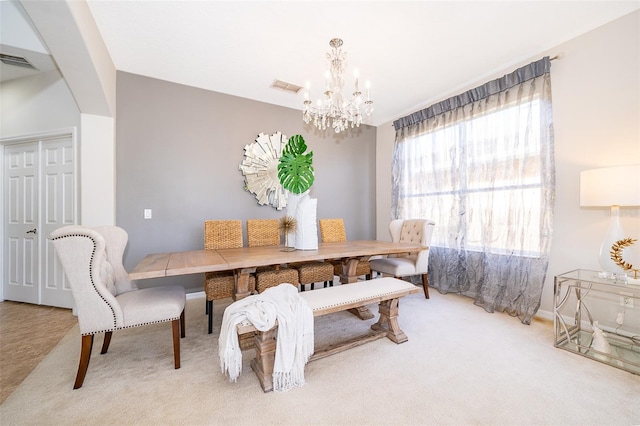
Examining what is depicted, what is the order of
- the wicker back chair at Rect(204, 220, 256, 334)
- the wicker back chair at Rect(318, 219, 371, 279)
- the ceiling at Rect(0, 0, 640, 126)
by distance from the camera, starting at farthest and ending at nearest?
1. the wicker back chair at Rect(318, 219, 371, 279)
2. the wicker back chair at Rect(204, 220, 256, 334)
3. the ceiling at Rect(0, 0, 640, 126)

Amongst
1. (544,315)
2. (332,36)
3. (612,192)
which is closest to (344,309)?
(612,192)

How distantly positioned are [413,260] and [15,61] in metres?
4.92

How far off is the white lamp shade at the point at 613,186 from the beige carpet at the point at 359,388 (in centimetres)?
114

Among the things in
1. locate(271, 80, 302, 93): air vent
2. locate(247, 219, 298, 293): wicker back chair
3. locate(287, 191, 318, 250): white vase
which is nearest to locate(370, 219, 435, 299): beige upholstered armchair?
locate(287, 191, 318, 250): white vase

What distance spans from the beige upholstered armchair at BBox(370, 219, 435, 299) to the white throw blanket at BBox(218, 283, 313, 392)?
1674 millimetres

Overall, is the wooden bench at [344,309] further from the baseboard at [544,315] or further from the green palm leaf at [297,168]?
the baseboard at [544,315]

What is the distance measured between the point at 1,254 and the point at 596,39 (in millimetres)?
6806

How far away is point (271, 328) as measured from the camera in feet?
4.79

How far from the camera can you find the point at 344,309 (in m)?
1.68

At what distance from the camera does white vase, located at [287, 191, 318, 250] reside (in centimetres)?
242

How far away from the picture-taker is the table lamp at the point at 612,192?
1699 mm

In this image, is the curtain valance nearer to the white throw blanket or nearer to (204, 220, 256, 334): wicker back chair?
(204, 220, 256, 334): wicker back chair

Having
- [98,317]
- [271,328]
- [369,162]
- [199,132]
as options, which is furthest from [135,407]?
[369,162]

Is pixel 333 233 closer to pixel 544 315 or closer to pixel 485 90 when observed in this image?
pixel 544 315
